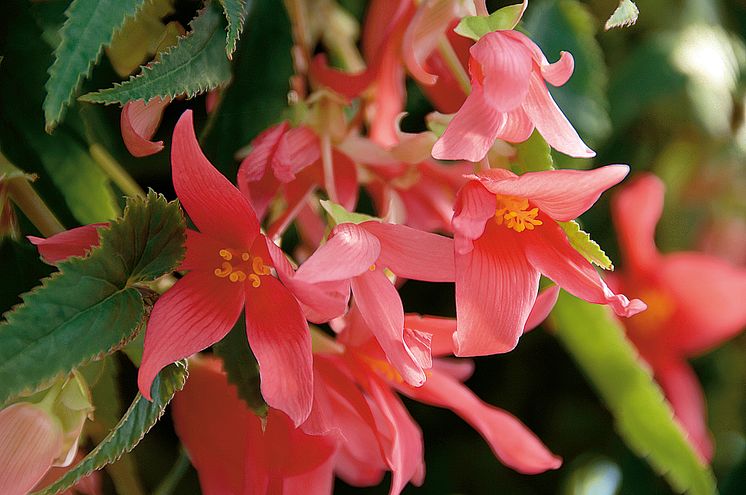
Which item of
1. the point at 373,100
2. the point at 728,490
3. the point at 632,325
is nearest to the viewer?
the point at 373,100

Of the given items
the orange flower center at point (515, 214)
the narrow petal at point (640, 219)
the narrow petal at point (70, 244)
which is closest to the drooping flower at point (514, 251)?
the orange flower center at point (515, 214)

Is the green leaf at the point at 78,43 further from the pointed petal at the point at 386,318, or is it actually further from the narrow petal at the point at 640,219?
the narrow petal at the point at 640,219

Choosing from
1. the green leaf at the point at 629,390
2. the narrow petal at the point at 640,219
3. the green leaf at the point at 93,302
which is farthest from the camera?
the narrow petal at the point at 640,219

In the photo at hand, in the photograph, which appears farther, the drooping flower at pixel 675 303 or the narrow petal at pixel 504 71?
the drooping flower at pixel 675 303

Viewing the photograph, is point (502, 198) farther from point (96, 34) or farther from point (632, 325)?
point (632, 325)

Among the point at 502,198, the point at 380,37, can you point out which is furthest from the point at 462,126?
the point at 380,37

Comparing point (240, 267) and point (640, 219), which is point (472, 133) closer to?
point (240, 267)
